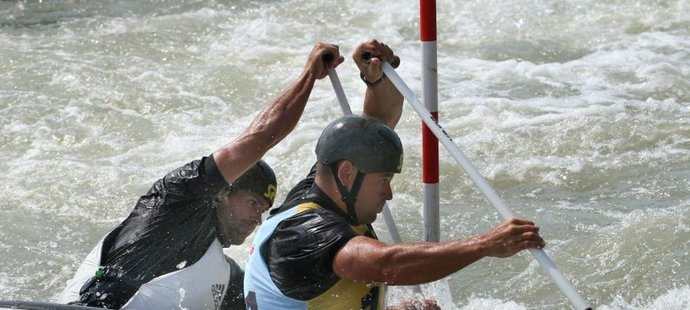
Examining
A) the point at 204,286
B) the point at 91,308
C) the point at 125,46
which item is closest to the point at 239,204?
the point at 204,286

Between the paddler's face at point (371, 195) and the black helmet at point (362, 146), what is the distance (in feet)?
0.08

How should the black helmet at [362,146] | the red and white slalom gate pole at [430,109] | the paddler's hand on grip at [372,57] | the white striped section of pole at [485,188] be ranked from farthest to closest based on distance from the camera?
the red and white slalom gate pole at [430,109], the paddler's hand on grip at [372,57], the black helmet at [362,146], the white striped section of pole at [485,188]

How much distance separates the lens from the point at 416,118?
8.27 meters

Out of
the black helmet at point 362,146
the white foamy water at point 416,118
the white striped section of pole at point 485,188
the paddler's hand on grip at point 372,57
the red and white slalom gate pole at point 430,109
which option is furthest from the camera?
the white foamy water at point 416,118

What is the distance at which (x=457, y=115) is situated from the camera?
8281 mm

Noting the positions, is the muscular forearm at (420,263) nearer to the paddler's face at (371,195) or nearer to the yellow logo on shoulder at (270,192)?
the paddler's face at (371,195)

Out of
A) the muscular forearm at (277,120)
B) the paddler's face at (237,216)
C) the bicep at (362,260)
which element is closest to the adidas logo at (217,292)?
the paddler's face at (237,216)

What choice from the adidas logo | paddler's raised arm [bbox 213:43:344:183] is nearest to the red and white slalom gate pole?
paddler's raised arm [bbox 213:43:344:183]

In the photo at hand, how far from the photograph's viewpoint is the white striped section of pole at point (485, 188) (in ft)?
9.47

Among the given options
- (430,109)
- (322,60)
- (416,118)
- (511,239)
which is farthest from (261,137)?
(416,118)

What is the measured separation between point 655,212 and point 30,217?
3556 mm

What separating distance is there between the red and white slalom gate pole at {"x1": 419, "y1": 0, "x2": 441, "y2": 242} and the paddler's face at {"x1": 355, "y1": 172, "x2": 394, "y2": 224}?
2.93 ft

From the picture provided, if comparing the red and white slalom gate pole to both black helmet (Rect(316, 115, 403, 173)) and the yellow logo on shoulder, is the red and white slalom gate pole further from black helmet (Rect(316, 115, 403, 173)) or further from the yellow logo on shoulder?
black helmet (Rect(316, 115, 403, 173))

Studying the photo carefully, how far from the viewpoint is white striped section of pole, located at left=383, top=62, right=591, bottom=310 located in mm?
2887
